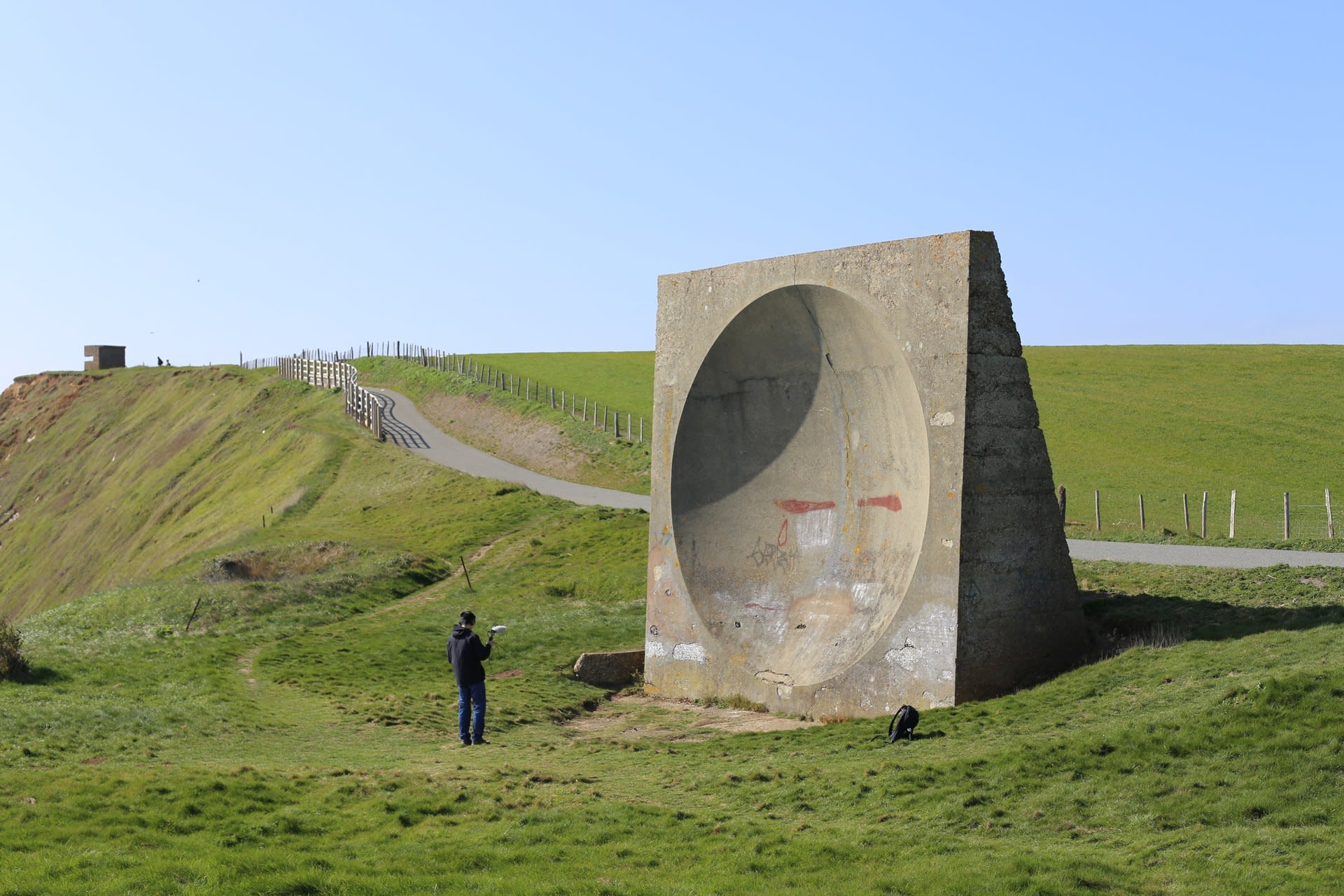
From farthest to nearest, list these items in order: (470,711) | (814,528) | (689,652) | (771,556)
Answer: (771,556), (689,652), (814,528), (470,711)

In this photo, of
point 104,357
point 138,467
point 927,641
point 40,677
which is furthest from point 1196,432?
point 104,357

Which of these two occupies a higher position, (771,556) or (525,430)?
(525,430)

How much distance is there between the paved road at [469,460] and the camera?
1612 inches

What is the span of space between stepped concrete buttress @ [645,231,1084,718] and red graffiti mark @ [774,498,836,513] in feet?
0.11

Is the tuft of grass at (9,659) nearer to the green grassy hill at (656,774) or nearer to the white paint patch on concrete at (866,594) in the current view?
the green grassy hill at (656,774)

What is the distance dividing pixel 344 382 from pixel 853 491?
56.2 metres

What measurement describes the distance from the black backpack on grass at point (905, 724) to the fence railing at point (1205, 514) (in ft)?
63.7

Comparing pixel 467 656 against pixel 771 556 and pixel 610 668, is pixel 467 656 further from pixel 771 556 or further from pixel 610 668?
pixel 771 556

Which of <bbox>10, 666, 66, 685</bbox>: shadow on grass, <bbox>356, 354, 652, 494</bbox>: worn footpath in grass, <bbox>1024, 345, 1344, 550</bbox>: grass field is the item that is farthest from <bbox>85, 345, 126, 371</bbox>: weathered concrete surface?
<bbox>10, 666, 66, 685</bbox>: shadow on grass

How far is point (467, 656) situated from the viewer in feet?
49.9

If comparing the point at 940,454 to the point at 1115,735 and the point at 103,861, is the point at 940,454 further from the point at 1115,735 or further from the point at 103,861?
the point at 103,861

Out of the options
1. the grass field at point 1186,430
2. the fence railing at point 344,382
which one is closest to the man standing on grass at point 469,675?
the grass field at point 1186,430

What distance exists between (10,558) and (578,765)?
74785mm

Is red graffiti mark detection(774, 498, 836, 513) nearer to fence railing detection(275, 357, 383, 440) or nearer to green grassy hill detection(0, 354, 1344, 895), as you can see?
green grassy hill detection(0, 354, 1344, 895)
